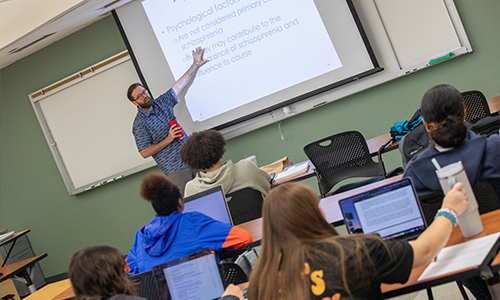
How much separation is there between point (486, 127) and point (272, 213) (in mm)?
1927

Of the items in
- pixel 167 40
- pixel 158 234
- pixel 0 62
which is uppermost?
pixel 0 62

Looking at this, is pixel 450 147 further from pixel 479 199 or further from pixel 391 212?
pixel 391 212

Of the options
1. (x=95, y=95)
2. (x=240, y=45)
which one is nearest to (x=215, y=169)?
(x=240, y=45)

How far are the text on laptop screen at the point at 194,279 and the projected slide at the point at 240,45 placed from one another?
3.45 meters

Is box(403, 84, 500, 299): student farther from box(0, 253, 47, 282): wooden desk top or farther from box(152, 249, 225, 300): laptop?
box(0, 253, 47, 282): wooden desk top

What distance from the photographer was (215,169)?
3881 millimetres

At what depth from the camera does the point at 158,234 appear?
9.05 ft

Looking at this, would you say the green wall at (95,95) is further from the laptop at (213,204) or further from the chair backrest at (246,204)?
the laptop at (213,204)

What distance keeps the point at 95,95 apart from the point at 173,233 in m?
4.22

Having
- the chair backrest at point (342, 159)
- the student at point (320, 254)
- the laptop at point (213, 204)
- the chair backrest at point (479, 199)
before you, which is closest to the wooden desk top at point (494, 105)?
the chair backrest at point (342, 159)

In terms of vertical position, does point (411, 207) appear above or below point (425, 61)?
below

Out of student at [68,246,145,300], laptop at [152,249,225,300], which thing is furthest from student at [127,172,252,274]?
student at [68,246,145,300]

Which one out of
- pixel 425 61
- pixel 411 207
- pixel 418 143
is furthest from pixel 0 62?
pixel 411 207

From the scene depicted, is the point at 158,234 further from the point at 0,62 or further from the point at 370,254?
the point at 0,62
